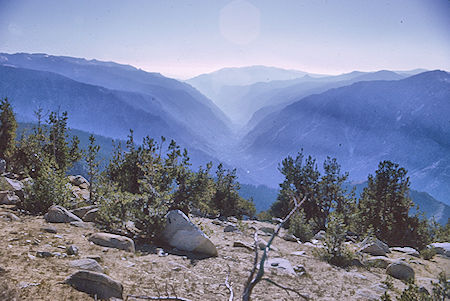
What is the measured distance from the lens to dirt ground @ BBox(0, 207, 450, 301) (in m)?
7.30

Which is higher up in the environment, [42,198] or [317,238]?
[42,198]

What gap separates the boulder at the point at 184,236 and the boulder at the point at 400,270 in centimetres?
976

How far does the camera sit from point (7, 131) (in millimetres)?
34031

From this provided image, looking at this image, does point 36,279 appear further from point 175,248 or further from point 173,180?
point 173,180

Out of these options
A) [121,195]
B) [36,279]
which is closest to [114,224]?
[121,195]

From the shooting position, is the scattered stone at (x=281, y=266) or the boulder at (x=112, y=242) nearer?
the boulder at (x=112, y=242)

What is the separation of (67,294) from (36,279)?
1136 millimetres

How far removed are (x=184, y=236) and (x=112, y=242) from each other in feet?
11.0

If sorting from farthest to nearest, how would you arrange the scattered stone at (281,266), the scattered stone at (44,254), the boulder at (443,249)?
the boulder at (443,249), the scattered stone at (281,266), the scattered stone at (44,254)

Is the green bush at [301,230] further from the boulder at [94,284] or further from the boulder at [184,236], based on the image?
the boulder at [94,284]

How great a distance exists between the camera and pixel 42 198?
1544 centimetres

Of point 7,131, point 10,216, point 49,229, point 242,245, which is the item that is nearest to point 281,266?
point 242,245

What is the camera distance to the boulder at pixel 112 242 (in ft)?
39.3

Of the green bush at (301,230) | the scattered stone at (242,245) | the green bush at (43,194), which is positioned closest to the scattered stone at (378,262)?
the scattered stone at (242,245)
